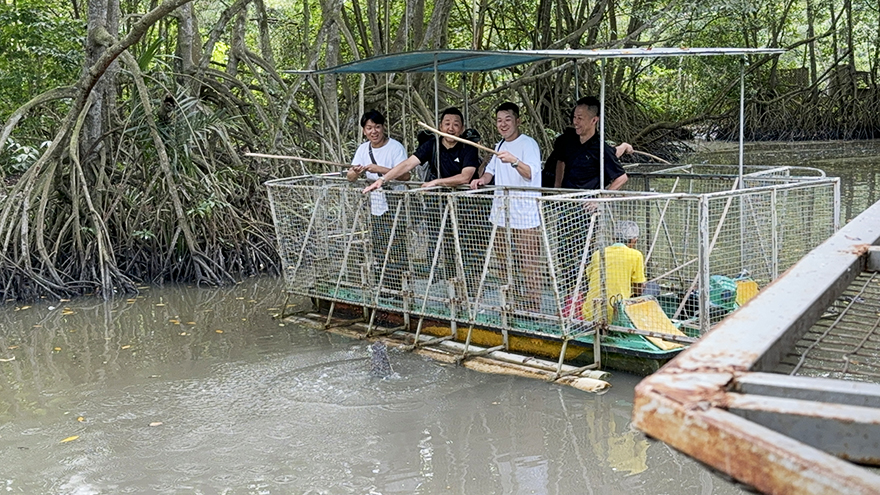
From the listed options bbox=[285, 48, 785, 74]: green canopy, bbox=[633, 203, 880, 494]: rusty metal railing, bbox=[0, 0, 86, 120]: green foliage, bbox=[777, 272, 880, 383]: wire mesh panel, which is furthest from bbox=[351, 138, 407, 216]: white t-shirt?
bbox=[633, 203, 880, 494]: rusty metal railing

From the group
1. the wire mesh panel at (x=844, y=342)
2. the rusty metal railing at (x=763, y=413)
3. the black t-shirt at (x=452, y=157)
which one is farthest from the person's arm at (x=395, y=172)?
the rusty metal railing at (x=763, y=413)

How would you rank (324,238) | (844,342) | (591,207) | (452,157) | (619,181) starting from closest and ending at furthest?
(844,342) < (591,207) < (619,181) < (452,157) < (324,238)

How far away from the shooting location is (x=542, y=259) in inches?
228

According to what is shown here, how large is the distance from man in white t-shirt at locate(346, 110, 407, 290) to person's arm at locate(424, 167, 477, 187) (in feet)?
1.24

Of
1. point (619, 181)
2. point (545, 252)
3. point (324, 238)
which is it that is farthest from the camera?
point (324, 238)

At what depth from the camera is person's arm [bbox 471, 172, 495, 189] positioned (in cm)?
654

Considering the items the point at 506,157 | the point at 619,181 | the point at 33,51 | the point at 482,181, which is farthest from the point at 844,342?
the point at 33,51

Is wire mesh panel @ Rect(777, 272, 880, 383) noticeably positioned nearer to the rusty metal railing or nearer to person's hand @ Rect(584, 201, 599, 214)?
the rusty metal railing

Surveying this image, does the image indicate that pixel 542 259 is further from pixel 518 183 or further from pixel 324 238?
pixel 324 238

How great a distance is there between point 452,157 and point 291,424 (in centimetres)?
260

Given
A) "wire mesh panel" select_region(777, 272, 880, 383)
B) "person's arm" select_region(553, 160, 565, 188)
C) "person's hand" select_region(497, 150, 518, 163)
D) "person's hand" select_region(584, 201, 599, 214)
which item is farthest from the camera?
"person's arm" select_region(553, 160, 565, 188)

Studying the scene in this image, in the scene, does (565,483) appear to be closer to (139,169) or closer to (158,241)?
(158,241)

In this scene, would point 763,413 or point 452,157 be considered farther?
point 452,157

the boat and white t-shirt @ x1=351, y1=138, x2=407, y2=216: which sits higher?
white t-shirt @ x1=351, y1=138, x2=407, y2=216
